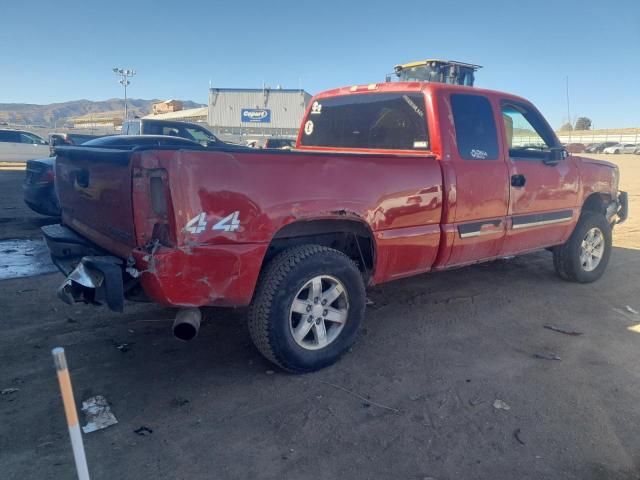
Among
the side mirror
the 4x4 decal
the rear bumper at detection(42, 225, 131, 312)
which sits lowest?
the rear bumper at detection(42, 225, 131, 312)

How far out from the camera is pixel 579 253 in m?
5.61

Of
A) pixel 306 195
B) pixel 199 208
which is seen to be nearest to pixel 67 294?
pixel 199 208

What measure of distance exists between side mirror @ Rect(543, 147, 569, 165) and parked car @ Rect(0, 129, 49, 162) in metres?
22.8

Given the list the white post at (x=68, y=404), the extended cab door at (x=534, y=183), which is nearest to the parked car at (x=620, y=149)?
the extended cab door at (x=534, y=183)

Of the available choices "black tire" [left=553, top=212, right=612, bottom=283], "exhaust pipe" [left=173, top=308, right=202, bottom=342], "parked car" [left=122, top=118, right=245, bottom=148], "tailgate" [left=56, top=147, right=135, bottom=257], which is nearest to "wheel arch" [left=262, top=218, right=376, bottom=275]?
"exhaust pipe" [left=173, top=308, right=202, bottom=342]

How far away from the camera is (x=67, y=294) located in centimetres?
281

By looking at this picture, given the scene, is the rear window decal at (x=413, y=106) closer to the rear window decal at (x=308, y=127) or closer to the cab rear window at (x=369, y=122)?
the cab rear window at (x=369, y=122)

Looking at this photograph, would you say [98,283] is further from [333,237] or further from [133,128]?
[133,128]

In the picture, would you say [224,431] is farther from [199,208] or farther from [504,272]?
[504,272]

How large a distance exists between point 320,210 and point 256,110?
39.0m

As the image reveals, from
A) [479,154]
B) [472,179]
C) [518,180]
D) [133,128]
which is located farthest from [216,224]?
[133,128]

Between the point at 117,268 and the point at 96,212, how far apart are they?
0.80 meters

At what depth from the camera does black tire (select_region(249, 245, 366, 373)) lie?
3146 mm

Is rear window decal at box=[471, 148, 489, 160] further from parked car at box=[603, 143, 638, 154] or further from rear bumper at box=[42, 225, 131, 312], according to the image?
parked car at box=[603, 143, 638, 154]
